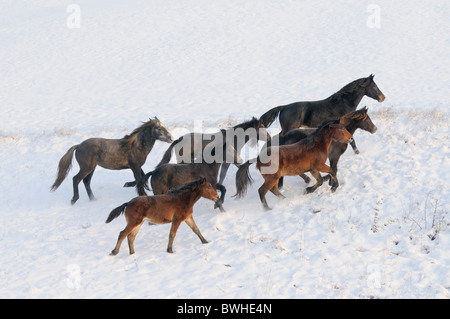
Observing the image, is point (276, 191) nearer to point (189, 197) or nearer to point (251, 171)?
point (189, 197)

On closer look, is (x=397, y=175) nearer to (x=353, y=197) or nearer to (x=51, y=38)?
(x=353, y=197)

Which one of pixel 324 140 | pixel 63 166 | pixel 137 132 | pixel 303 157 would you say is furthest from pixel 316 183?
pixel 63 166

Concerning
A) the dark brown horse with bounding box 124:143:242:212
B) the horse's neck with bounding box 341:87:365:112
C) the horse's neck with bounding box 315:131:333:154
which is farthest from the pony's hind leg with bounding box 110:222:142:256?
the horse's neck with bounding box 341:87:365:112

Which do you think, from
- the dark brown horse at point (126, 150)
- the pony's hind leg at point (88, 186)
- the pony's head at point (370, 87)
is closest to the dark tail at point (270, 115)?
the pony's head at point (370, 87)

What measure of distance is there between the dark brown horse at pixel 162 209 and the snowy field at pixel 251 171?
0.44 metres

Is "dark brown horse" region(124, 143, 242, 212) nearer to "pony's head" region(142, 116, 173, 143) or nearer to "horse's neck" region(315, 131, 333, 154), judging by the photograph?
"pony's head" region(142, 116, 173, 143)

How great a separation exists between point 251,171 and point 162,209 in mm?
4507

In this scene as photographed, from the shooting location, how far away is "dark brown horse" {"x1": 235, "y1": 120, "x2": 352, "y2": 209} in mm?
9828

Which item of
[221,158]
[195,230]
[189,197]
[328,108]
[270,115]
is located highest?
[328,108]

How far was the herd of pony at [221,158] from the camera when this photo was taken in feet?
29.1

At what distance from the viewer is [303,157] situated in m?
9.84

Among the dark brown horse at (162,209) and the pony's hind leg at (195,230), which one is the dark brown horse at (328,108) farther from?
the pony's hind leg at (195,230)
